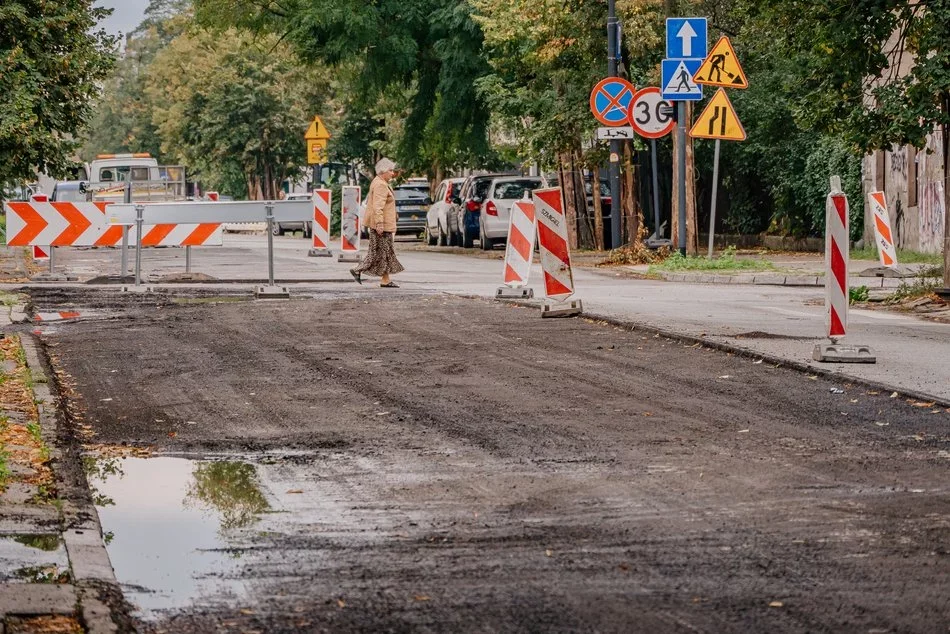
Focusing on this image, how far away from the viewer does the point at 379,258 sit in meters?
22.6

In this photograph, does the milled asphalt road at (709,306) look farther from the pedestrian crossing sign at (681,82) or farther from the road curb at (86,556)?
the road curb at (86,556)

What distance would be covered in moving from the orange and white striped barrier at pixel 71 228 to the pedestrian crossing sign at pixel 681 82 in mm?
7767

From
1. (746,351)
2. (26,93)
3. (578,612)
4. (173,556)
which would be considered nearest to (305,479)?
(173,556)

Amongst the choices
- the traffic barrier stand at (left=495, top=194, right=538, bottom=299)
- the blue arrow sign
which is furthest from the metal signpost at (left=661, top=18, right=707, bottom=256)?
the traffic barrier stand at (left=495, top=194, right=538, bottom=299)

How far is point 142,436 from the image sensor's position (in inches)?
357

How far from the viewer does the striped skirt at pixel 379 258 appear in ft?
74.0

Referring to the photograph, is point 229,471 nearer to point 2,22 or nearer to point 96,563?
point 96,563

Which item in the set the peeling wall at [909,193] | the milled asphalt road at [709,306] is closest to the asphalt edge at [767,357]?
the milled asphalt road at [709,306]

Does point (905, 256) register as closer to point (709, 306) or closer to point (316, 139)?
point (709, 306)

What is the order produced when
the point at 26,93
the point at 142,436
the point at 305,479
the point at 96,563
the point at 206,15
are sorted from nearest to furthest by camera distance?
the point at 96,563 < the point at 305,479 < the point at 142,436 < the point at 26,93 < the point at 206,15

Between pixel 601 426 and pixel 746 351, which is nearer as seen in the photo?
pixel 601 426

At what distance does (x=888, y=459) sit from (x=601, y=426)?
1.75m

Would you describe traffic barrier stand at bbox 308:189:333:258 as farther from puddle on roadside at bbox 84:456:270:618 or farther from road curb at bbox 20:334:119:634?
road curb at bbox 20:334:119:634

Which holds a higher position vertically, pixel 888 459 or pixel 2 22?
pixel 2 22
